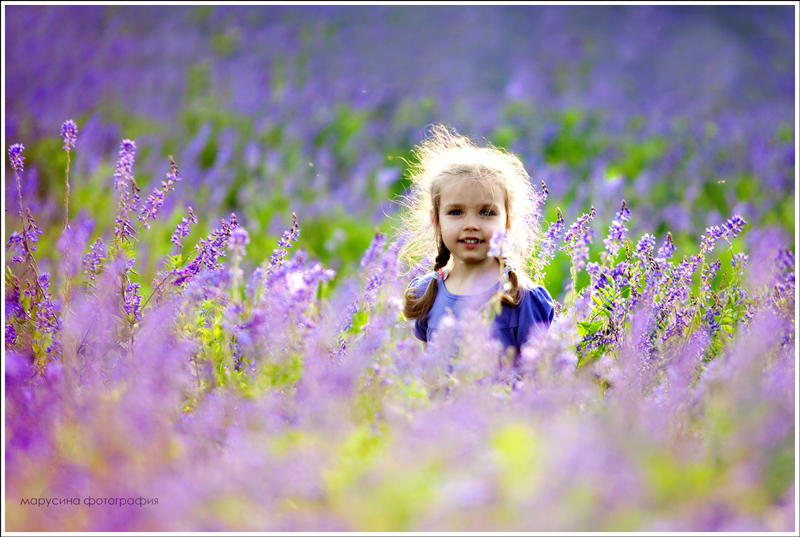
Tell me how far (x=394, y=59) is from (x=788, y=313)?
4.44 meters

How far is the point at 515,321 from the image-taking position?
219cm

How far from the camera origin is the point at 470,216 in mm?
2184

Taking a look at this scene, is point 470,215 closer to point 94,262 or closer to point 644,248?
point 644,248

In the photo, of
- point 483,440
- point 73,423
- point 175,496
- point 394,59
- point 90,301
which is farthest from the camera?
point 394,59

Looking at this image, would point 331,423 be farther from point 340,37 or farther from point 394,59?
point 340,37

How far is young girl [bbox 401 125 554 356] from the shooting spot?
7.17ft

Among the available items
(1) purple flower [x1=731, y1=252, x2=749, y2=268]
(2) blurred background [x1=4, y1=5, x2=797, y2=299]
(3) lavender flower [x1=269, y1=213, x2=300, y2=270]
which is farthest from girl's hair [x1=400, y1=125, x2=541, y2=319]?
(2) blurred background [x1=4, y1=5, x2=797, y2=299]

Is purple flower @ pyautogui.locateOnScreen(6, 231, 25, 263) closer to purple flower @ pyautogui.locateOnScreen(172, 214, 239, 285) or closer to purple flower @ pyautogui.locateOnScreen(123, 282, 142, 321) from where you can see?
purple flower @ pyautogui.locateOnScreen(123, 282, 142, 321)

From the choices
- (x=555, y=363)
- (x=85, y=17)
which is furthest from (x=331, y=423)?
(x=85, y=17)

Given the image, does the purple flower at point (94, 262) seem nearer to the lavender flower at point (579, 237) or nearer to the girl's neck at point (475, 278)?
the girl's neck at point (475, 278)

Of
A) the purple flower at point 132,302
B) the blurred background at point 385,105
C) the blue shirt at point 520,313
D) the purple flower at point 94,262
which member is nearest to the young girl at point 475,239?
the blue shirt at point 520,313

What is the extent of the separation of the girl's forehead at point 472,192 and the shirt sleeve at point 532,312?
0.33 m

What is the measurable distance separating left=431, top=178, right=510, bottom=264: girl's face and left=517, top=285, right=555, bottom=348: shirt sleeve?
205 mm

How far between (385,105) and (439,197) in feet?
12.5
